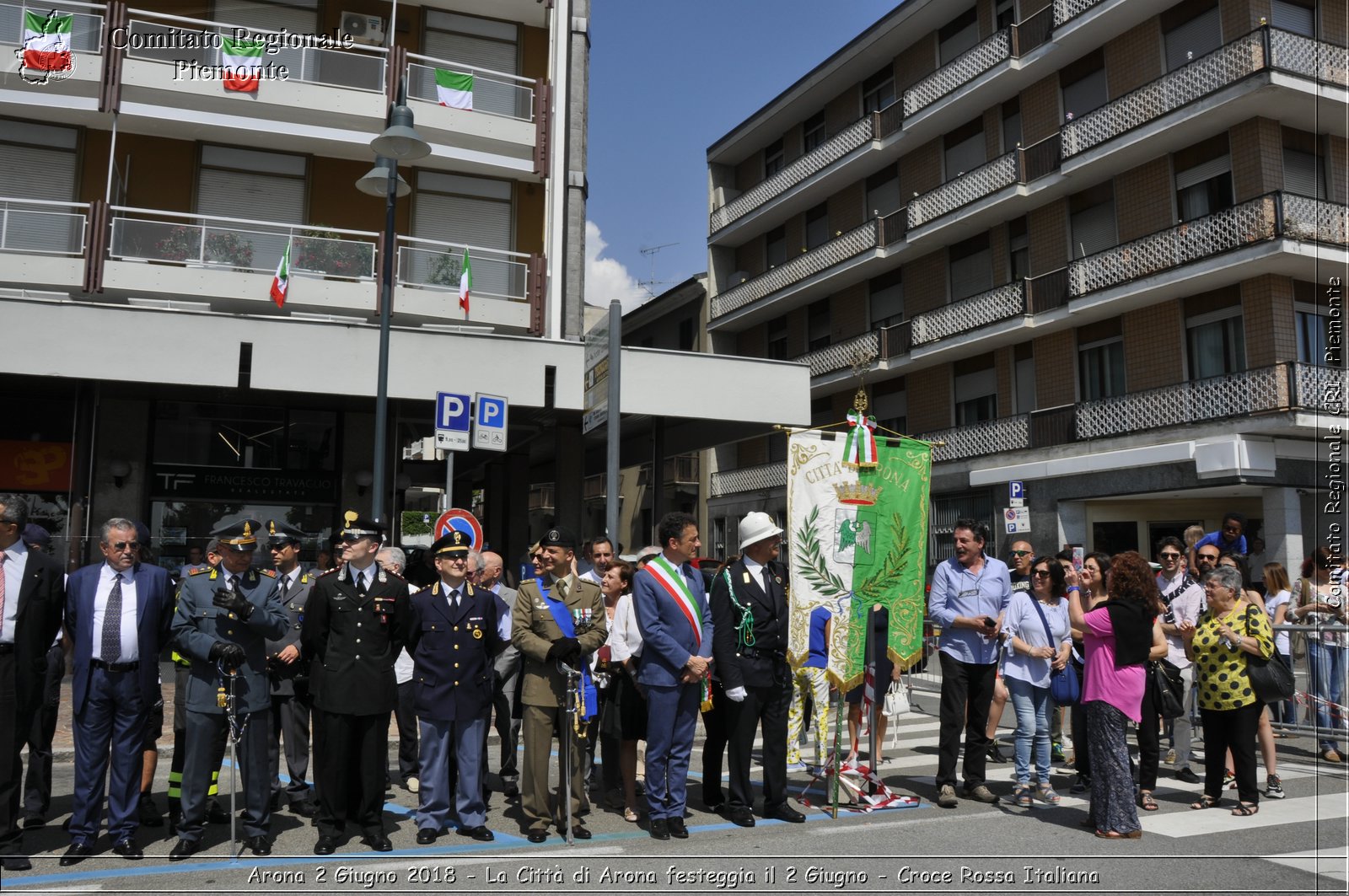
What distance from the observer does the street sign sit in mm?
12969

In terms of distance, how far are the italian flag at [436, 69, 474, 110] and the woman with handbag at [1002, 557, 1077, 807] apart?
1539 cm

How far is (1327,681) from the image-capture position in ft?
35.3

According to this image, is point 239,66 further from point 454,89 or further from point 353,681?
point 353,681

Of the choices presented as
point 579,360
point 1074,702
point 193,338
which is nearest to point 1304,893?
A: point 1074,702

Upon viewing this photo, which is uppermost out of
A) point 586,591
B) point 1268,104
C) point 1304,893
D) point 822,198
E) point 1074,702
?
point 822,198

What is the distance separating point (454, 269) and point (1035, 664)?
14.5 metres

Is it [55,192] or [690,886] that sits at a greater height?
[55,192]

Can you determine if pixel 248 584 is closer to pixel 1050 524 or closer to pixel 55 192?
pixel 55 192

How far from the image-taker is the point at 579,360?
17.0 metres

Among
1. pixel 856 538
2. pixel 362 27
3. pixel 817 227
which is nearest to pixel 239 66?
pixel 362 27

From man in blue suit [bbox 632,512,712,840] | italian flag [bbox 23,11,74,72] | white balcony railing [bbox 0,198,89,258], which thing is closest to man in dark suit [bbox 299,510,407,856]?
man in blue suit [bbox 632,512,712,840]

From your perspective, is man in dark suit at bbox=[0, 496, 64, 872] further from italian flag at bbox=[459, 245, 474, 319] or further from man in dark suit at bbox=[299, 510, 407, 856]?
italian flag at bbox=[459, 245, 474, 319]

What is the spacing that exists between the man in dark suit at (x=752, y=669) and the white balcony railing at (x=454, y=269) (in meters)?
13.3

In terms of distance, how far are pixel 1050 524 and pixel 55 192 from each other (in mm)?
23474
